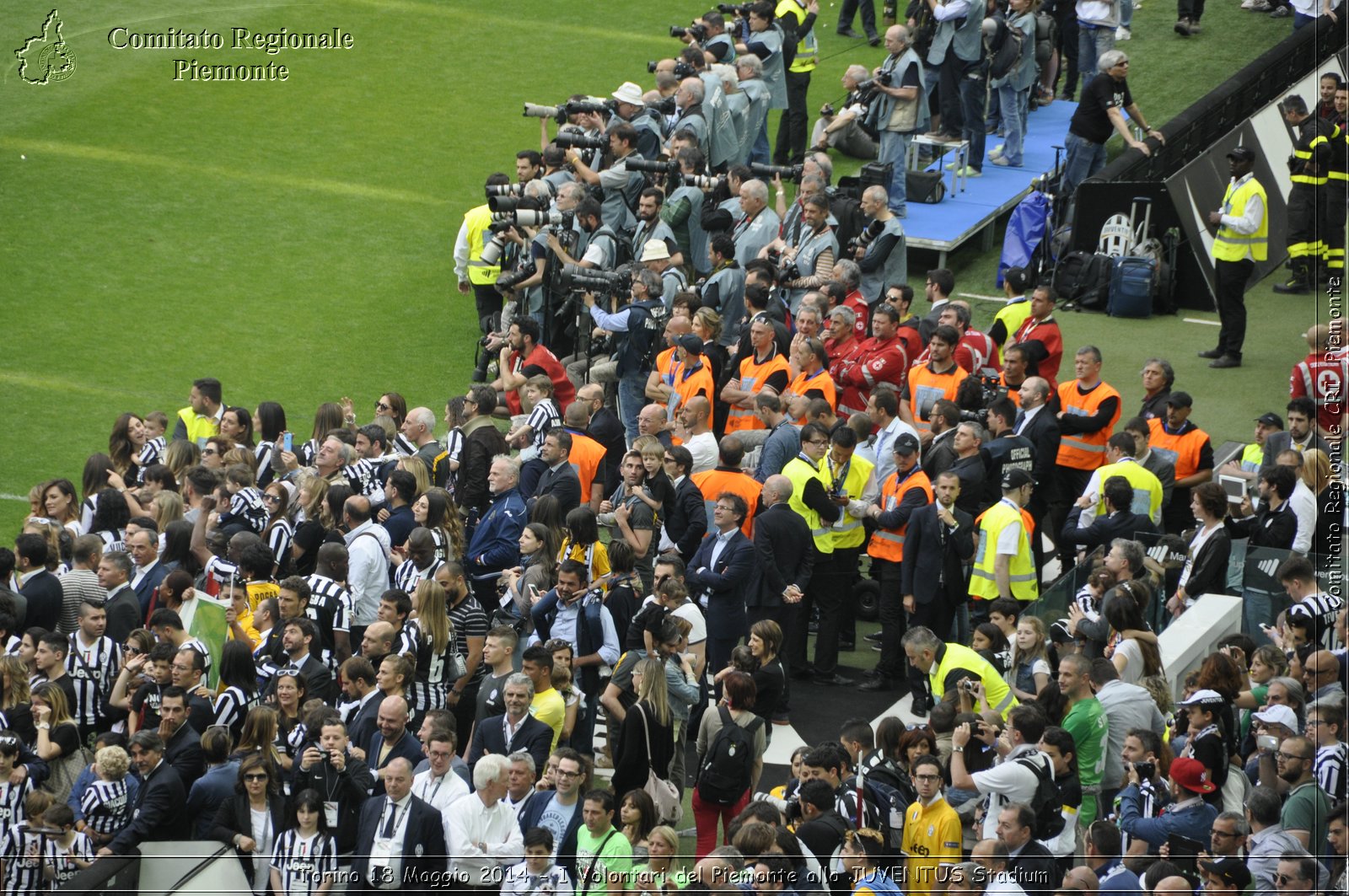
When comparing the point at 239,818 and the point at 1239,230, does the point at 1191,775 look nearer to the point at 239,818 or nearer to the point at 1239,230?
the point at 239,818

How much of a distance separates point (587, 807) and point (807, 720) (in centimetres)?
300

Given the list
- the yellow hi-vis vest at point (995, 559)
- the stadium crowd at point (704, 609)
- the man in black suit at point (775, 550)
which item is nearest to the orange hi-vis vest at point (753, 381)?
the stadium crowd at point (704, 609)

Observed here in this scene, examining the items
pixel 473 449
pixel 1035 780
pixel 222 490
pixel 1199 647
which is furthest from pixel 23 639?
pixel 1199 647

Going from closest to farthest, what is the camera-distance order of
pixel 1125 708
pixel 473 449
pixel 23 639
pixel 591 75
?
pixel 1125 708 → pixel 23 639 → pixel 473 449 → pixel 591 75

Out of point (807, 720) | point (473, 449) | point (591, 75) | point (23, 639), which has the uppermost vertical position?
point (591, 75)

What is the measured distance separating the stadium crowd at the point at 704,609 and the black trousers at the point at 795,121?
4454mm

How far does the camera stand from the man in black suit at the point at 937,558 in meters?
10.7

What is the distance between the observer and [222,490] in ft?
36.9

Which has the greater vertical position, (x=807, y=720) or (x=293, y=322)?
(x=293, y=322)

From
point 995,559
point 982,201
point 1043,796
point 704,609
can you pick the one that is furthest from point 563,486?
point 982,201

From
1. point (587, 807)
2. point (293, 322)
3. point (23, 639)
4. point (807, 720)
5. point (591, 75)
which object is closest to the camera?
point (587, 807)

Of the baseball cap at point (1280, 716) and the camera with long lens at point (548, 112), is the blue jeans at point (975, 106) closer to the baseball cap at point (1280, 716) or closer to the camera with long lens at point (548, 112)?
the camera with long lens at point (548, 112)

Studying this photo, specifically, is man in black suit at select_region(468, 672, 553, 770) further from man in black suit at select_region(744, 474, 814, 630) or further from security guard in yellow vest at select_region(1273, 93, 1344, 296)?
security guard in yellow vest at select_region(1273, 93, 1344, 296)

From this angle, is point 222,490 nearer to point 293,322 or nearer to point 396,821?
point 396,821
